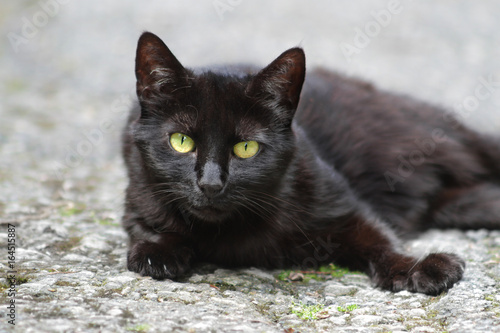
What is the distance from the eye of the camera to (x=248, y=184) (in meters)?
2.73

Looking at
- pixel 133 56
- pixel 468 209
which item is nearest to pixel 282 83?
pixel 468 209

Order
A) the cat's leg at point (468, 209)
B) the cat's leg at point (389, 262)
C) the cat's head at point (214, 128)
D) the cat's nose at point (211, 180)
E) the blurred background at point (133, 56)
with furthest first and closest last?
1. the blurred background at point (133, 56)
2. the cat's leg at point (468, 209)
3. the cat's leg at point (389, 262)
4. the cat's head at point (214, 128)
5. the cat's nose at point (211, 180)

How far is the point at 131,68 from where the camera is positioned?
8.74 meters

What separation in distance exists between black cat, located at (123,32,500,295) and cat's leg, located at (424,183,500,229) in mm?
406

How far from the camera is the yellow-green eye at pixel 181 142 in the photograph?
9.00 feet

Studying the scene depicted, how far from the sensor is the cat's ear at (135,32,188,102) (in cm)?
276

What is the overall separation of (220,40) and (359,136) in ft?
18.2

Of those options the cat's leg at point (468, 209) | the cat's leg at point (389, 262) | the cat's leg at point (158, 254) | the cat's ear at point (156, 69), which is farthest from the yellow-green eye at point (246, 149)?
the cat's leg at point (468, 209)

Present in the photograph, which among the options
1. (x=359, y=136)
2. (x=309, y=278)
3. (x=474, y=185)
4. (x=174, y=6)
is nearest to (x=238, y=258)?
(x=309, y=278)

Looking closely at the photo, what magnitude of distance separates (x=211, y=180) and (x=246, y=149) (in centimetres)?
34

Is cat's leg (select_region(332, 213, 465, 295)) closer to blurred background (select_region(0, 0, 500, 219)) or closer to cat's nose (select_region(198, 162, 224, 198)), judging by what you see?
cat's nose (select_region(198, 162, 224, 198))

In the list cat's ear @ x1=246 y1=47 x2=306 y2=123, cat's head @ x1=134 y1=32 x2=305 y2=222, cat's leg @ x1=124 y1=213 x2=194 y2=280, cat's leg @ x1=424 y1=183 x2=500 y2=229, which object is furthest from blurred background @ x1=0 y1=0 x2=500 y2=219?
cat's ear @ x1=246 y1=47 x2=306 y2=123

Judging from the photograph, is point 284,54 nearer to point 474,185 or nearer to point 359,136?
point 359,136

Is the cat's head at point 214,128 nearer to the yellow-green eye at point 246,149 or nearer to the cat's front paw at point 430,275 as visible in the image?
the yellow-green eye at point 246,149
